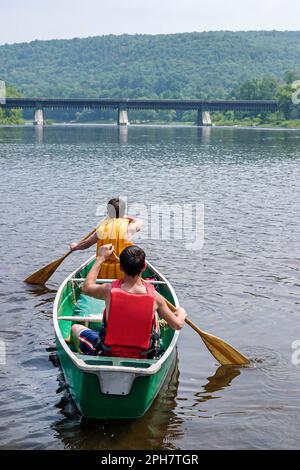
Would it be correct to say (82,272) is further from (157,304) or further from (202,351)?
(157,304)

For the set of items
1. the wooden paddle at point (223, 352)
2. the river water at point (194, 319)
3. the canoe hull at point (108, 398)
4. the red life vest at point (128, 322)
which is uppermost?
the red life vest at point (128, 322)

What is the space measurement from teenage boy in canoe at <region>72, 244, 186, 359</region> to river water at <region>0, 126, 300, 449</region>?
125 cm

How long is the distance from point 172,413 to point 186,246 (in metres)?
13.2

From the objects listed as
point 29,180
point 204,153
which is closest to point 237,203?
point 29,180

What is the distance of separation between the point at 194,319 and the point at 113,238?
3.56 metres

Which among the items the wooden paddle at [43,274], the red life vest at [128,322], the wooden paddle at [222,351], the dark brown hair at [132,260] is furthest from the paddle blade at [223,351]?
the wooden paddle at [43,274]

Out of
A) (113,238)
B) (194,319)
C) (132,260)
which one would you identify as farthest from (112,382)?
(194,319)

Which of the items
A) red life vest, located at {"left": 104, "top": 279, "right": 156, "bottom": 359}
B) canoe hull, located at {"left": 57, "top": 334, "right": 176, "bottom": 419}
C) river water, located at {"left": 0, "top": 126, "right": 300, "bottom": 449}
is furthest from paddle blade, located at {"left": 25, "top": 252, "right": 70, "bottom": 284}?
red life vest, located at {"left": 104, "top": 279, "right": 156, "bottom": 359}
